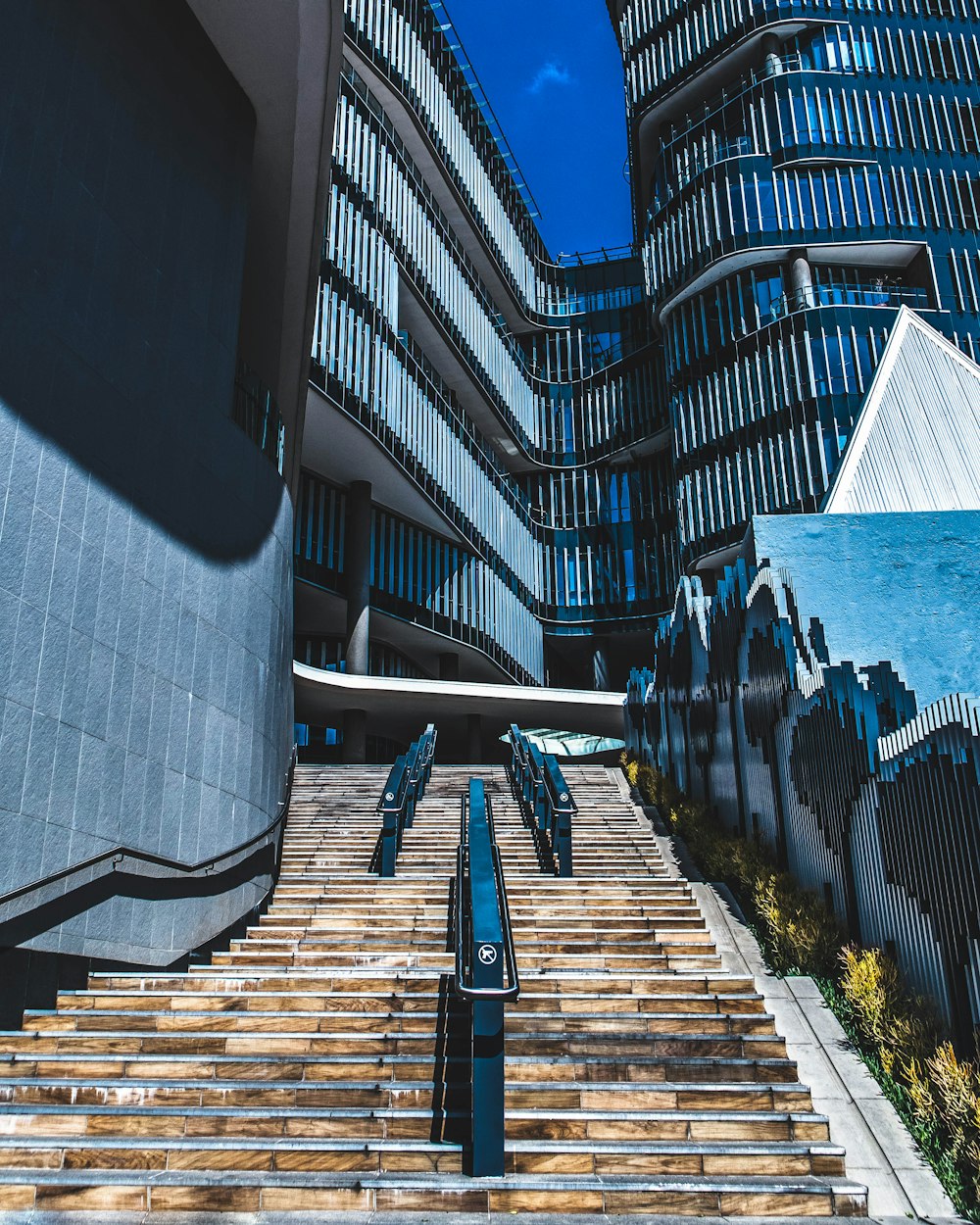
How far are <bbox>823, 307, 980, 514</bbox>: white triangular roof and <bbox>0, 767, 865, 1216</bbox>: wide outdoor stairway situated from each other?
280 inches

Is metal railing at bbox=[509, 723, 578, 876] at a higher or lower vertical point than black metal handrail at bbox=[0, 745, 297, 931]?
higher

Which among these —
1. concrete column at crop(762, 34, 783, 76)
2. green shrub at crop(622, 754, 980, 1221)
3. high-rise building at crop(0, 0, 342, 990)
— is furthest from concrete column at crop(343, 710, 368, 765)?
concrete column at crop(762, 34, 783, 76)

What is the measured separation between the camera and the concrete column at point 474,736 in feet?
108

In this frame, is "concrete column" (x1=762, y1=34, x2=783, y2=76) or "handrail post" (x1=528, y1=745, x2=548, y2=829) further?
"concrete column" (x1=762, y1=34, x2=783, y2=76)

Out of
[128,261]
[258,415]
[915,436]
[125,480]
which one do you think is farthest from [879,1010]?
[915,436]

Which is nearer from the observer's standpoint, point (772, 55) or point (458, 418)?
point (458, 418)

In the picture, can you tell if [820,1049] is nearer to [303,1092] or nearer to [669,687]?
[303,1092]

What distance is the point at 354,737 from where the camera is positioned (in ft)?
100

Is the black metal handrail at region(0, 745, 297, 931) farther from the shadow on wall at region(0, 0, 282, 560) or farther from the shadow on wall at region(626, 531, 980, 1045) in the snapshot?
the shadow on wall at region(626, 531, 980, 1045)

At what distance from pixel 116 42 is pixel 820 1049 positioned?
1022cm

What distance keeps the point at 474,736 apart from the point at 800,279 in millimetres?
21402

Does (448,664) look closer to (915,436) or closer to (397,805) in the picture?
(915,436)

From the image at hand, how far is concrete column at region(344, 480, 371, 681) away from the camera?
30.1m

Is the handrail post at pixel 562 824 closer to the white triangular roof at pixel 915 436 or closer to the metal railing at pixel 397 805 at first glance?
the metal railing at pixel 397 805
